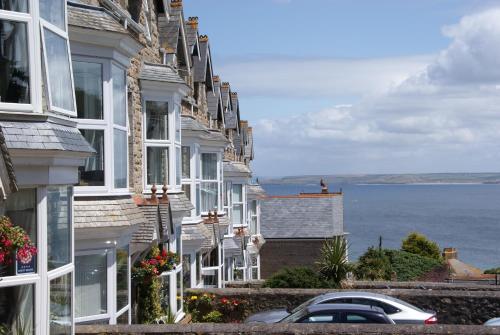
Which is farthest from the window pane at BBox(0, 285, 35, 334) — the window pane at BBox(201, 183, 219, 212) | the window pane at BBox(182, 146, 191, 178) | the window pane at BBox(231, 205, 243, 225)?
the window pane at BBox(231, 205, 243, 225)

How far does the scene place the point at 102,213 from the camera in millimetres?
12609

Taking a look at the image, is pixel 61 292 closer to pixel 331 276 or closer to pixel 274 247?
pixel 331 276

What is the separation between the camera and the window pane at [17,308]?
821cm

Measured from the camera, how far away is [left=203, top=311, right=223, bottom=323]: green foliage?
66.4 ft

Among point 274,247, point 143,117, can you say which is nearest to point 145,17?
point 143,117

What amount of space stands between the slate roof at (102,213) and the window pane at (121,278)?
64cm

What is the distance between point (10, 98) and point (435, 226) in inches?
5937

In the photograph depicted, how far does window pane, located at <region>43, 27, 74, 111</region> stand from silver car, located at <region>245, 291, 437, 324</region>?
899 centimetres

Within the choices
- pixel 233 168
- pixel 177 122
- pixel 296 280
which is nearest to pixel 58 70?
pixel 177 122

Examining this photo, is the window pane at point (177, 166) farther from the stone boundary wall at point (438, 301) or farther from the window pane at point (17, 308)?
the window pane at point (17, 308)

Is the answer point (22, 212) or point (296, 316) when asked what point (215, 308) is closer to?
point (296, 316)

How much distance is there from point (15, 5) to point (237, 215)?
2708 centimetres

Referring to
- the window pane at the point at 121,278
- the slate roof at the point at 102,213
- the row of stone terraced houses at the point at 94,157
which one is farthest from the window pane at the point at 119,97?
the window pane at the point at 121,278

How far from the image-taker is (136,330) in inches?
498
